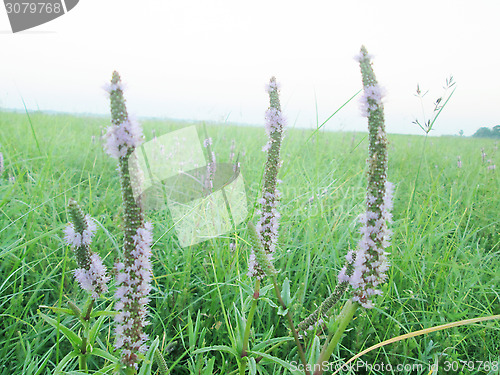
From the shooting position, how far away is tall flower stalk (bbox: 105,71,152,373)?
1248 mm

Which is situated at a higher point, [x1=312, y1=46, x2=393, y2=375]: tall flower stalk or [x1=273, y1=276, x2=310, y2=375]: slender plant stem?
[x1=312, y1=46, x2=393, y2=375]: tall flower stalk

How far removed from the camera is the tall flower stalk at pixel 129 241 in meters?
1.25

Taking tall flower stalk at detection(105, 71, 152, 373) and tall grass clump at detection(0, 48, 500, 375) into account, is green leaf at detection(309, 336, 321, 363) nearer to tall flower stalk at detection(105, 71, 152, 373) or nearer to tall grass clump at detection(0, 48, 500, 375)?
tall grass clump at detection(0, 48, 500, 375)

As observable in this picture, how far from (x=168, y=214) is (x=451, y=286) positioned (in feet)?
10.1

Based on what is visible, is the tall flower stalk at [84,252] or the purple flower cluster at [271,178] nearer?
the tall flower stalk at [84,252]

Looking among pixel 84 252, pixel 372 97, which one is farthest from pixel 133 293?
pixel 372 97

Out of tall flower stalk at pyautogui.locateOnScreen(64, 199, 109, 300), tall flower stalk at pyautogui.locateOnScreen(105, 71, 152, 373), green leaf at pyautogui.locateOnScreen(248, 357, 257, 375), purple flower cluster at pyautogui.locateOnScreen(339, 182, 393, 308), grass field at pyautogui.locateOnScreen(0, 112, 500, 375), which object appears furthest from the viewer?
grass field at pyautogui.locateOnScreen(0, 112, 500, 375)

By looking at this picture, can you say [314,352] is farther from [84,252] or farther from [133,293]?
[84,252]

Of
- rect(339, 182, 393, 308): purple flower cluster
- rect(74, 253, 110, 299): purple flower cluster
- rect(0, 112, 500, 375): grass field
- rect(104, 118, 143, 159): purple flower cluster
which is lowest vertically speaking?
rect(0, 112, 500, 375): grass field

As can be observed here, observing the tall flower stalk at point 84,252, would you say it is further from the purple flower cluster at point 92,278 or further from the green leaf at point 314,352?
the green leaf at point 314,352

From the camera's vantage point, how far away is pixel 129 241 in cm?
131

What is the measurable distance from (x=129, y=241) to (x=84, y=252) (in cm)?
35

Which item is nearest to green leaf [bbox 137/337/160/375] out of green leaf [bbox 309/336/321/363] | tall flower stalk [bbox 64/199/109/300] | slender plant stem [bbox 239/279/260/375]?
tall flower stalk [bbox 64/199/109/300]

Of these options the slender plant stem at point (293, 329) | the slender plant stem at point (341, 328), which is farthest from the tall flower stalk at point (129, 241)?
the slender plant stem at point (341, 328)
